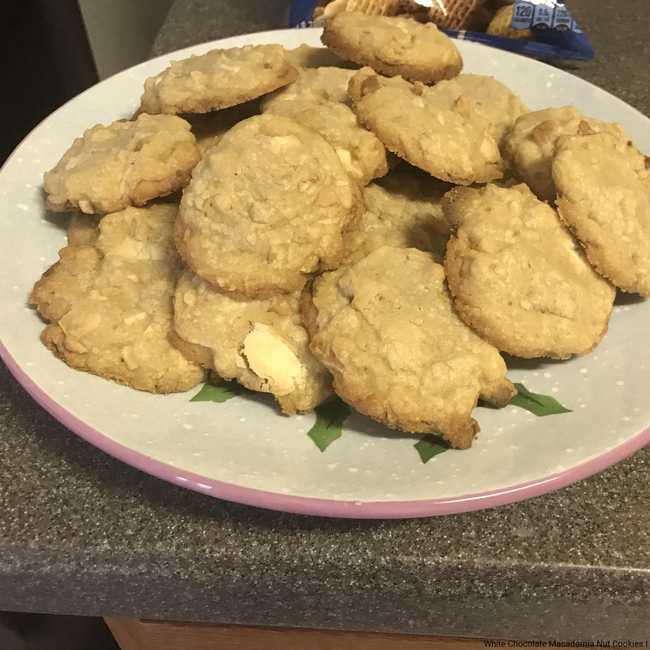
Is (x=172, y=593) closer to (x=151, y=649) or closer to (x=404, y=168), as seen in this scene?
(x=151, y=649)

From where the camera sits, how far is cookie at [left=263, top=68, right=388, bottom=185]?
104cm

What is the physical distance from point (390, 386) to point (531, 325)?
0.68 feet

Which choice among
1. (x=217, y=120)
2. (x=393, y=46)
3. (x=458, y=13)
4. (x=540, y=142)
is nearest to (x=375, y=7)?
(x=458, y=13)

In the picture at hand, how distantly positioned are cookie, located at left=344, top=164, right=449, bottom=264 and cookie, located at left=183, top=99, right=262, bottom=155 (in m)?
0.26

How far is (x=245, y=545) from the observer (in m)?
0.92

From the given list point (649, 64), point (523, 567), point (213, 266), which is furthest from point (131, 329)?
point (649, 64)

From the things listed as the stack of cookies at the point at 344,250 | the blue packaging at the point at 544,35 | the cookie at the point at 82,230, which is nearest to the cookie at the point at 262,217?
the stack of cookies at the point at 344,250

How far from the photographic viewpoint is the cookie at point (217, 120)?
1212 mm

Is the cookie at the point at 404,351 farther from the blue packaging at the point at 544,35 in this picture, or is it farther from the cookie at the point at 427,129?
the blue packaging at the point at 544,35

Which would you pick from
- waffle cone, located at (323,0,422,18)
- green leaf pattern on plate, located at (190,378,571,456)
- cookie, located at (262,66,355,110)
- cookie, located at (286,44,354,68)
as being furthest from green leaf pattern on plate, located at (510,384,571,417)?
waffle cone, located at (323,0,422,18)

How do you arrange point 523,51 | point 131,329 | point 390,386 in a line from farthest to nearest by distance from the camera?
point 523,51 → point 131,329 → point 390,386

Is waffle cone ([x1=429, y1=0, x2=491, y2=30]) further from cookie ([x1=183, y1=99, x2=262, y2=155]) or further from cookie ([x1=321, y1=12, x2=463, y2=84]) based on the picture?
cookie ([x1=183, y1=99, x2=262, y2=155])

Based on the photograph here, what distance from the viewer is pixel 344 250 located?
982mm

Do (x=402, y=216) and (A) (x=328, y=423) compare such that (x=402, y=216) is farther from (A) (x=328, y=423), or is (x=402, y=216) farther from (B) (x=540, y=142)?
(A) (x=328, y=423)
